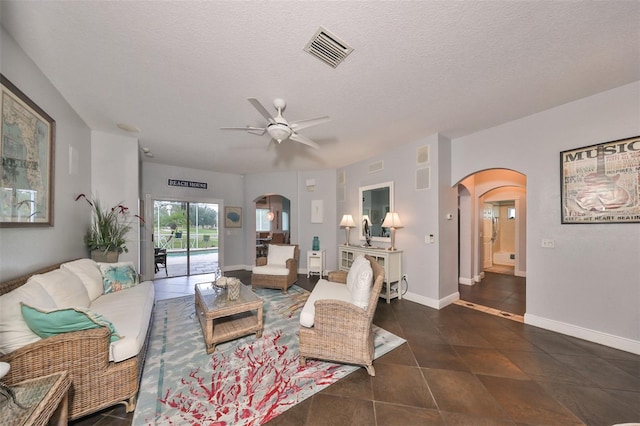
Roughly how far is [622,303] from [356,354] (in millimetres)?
2937

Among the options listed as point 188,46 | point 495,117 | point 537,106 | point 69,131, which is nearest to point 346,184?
point 495,117

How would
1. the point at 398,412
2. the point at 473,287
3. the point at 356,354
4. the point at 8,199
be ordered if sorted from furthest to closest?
1. the point at 473,287
2. the point at 356,354
3. the point at 8,199
4. the point at 398,412

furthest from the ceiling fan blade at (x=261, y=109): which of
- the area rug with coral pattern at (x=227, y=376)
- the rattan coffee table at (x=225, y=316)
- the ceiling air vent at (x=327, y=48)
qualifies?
the area rug with coral pattern at (x=227, y=376)

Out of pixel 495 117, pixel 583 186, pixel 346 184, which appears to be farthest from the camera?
pixel 346 184

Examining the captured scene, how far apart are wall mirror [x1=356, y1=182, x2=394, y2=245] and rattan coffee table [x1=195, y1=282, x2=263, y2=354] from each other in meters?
2.74

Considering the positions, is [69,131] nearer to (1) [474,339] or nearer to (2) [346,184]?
(2) [346,184]

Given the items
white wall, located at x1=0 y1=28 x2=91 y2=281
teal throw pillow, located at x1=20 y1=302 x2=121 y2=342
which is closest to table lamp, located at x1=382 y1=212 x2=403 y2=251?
teal throw pillow, located at x1=20 y1=302 x2=121 y2=342

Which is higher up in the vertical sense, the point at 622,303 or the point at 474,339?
the point at 622,303

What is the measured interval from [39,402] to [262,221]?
9.76 meters

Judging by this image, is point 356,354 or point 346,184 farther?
point 346,184

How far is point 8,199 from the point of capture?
68.6 inches

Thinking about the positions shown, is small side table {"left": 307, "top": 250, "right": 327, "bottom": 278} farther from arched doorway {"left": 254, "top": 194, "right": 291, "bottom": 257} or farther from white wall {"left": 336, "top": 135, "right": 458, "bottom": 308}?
arched doorway {"left": 254, "top": 194, "right": 291, "bottom": 257}

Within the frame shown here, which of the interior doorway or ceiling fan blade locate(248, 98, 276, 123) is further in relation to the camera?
the interior doorway

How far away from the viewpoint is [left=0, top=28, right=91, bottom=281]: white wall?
1788 millimetres
